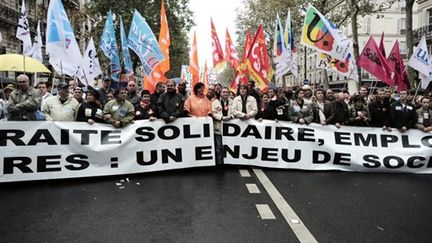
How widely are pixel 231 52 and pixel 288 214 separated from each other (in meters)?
10.6

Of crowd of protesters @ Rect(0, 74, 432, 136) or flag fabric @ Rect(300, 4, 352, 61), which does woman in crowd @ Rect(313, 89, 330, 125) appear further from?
flag fabric @ Rect(300, 4, 352, 61)

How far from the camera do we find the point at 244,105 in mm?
8297

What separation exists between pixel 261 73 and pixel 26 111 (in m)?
6.49

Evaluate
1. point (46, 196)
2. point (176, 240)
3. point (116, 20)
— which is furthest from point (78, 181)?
point (116, 20)

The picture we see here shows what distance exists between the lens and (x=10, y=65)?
1151 centimetres

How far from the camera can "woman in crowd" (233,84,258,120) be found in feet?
26.6

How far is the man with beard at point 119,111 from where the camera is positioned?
24.3 ft

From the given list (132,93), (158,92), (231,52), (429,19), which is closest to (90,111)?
(132,93)

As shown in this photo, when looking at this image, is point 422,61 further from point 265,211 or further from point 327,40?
point 265,211

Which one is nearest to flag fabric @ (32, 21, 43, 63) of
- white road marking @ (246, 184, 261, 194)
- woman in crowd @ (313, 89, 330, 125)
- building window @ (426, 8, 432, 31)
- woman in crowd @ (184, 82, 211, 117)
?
woman in crowd @ (184, 82, 211, 117)

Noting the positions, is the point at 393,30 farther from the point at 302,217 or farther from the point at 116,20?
the point at 302,217

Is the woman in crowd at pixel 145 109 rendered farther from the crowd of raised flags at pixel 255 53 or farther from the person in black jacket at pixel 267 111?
the person in black jacket at pixel 267 111

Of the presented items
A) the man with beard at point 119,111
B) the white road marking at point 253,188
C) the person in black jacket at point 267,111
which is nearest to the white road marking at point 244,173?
the white road marking at point 253,188

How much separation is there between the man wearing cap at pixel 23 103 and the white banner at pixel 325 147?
11.3 feet
